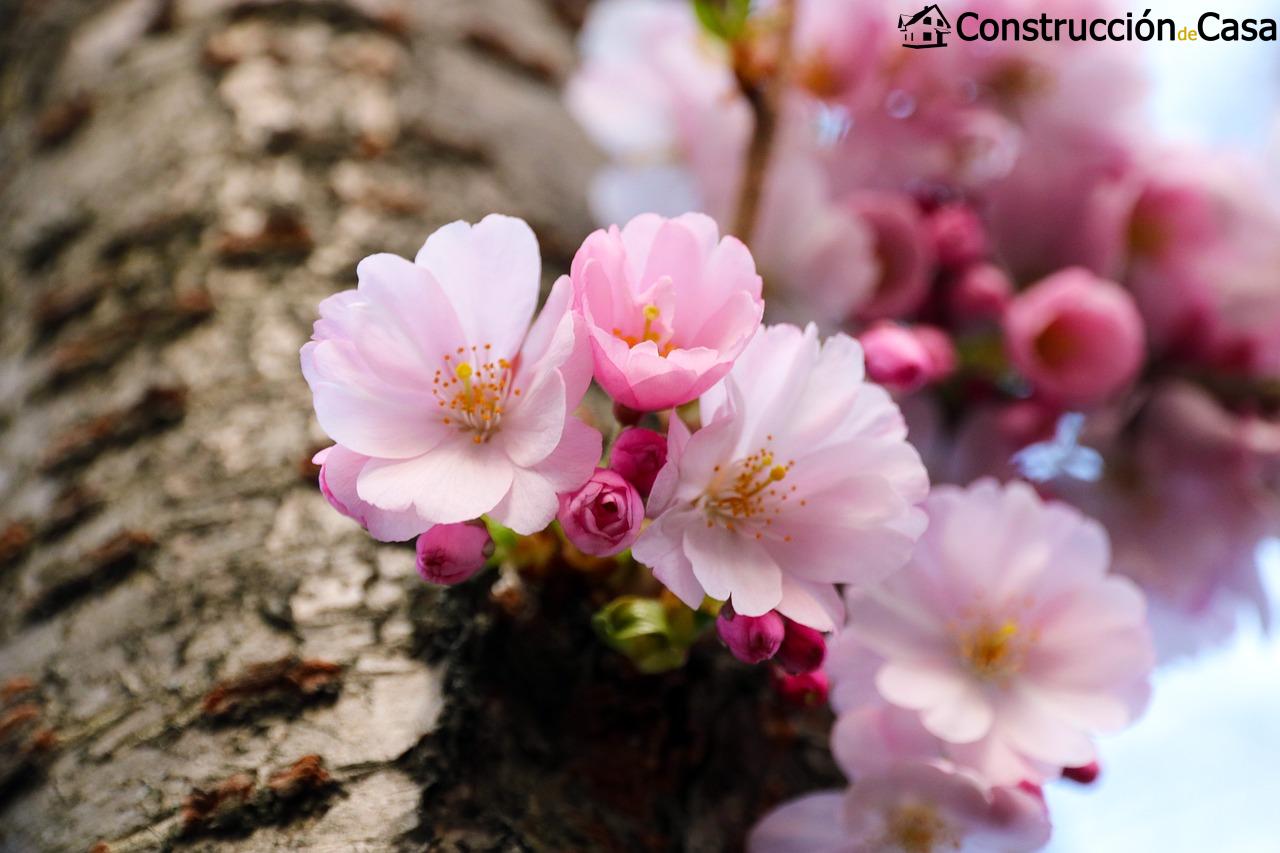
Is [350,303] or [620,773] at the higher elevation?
[350,303]

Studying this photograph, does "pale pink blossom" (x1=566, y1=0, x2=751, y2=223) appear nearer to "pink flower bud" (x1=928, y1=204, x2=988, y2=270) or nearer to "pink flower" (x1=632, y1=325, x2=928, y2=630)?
"pink flower bud" (x1=928, y1=204, x2=988, y2=270)

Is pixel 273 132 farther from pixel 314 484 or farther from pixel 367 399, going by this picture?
pixel 367 399

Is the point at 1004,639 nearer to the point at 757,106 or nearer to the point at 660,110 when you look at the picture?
the point at 757,106

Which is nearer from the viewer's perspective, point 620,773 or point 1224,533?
point 620,773

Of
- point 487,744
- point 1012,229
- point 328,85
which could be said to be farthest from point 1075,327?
point 328,85

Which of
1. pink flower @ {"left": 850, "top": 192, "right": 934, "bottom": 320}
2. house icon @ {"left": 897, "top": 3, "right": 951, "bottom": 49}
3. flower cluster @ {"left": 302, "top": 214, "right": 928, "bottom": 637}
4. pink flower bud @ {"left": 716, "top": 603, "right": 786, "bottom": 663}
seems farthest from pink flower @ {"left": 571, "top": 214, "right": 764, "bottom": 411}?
house icon @ {"left": 897, "top": 3, "right": 951, "bottom": 49}

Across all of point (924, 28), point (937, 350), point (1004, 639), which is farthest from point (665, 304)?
point (924, 28)
